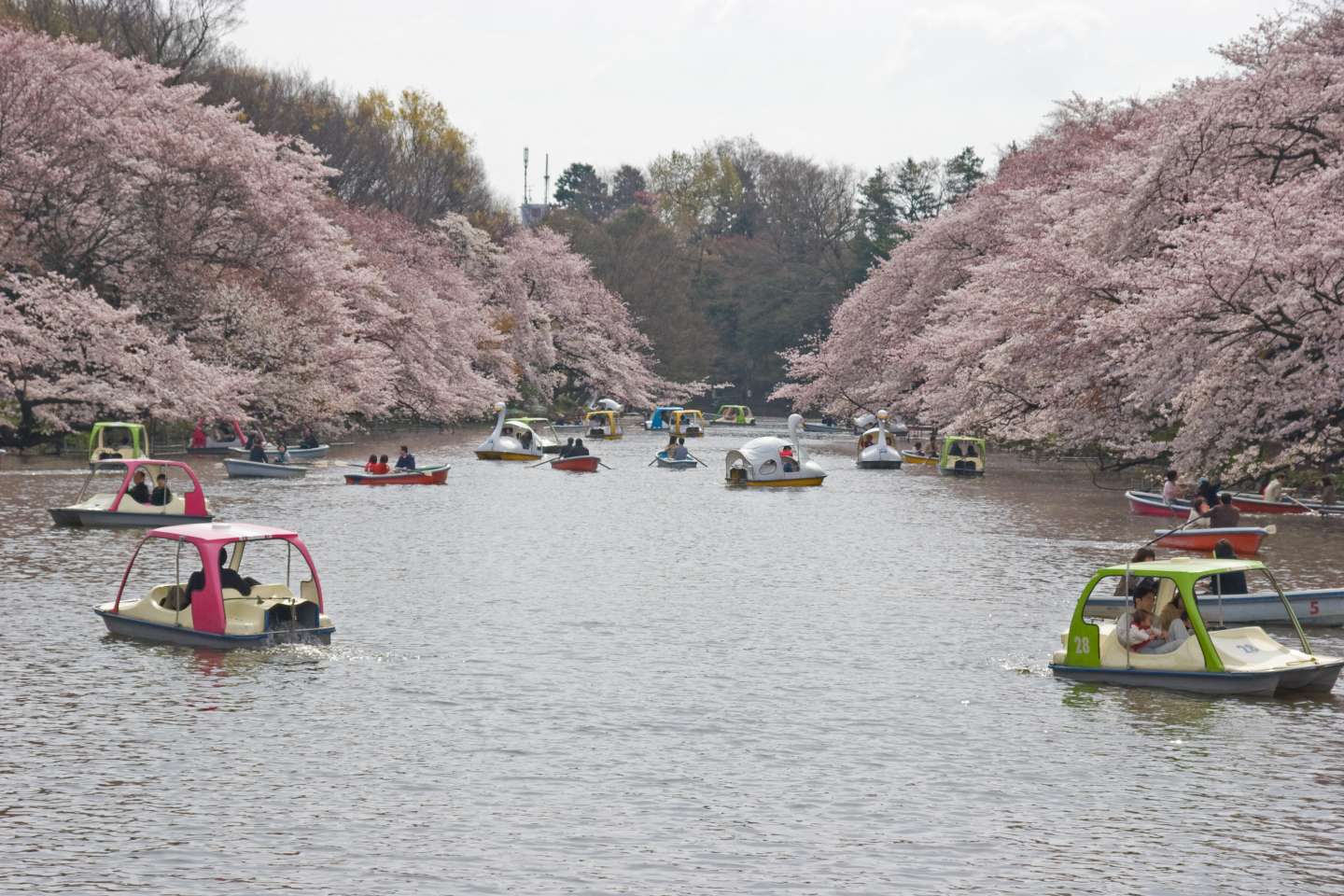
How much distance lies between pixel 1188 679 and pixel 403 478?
38.8 meters

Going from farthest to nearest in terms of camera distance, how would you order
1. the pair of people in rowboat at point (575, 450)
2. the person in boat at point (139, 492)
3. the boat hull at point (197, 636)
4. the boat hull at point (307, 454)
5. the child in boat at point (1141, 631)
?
the pair of people in rowboat at point (575, 450) → the boat hull at point (307, 454) → the person in boat at point (139, 492) → the boat hull at point (197, 636) → the child in boat at point (1141, 631)

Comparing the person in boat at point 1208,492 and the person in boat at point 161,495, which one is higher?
the person in boat at point 1208,492

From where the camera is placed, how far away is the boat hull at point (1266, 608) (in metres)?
25.0

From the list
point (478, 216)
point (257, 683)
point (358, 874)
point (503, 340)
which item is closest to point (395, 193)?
point (478, 216)

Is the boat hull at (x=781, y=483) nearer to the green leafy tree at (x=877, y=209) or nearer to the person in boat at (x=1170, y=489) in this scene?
the person in boat at (x=1170, y=489)

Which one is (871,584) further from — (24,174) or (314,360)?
(314,360)

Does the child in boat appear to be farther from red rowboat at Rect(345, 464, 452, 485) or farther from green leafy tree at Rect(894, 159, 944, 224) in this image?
green leafy tree at Rect(894, 159, 944, 224)

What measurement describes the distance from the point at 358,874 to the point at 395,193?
367 feet

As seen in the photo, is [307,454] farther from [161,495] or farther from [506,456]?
[161,495]

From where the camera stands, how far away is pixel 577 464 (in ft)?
227

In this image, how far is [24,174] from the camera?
208 feet

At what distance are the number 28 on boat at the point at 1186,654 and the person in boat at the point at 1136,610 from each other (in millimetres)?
20

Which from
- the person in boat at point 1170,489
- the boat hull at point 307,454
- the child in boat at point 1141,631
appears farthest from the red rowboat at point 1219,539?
the boat hull at point 307,454

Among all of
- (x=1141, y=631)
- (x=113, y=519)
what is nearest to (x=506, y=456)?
(x=113, y=519)
